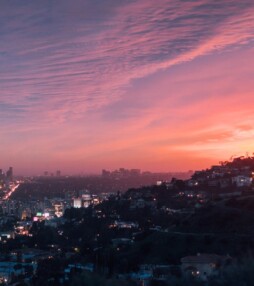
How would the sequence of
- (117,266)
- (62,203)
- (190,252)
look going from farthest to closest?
(62,203), (190,252), (117,266)

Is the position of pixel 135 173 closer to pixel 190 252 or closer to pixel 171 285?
pixel 190 252

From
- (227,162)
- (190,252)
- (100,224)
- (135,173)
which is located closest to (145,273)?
(190,252)

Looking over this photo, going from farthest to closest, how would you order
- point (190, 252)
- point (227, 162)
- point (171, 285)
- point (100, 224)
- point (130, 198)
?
point (227, 162), point (130, 198), point (100, 224), point (190, 252), point (171, 285)

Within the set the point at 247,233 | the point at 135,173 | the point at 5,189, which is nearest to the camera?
the point at 247,233

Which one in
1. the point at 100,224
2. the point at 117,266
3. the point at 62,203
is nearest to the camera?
the point at 117,266

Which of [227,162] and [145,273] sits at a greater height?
[227,162]

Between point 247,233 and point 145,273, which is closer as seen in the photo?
point 145,273

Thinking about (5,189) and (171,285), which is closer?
(171,285)

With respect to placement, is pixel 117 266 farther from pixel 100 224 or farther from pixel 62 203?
pixel 62 203

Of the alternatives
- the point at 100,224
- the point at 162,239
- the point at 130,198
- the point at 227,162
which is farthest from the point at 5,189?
the point at 162,239
